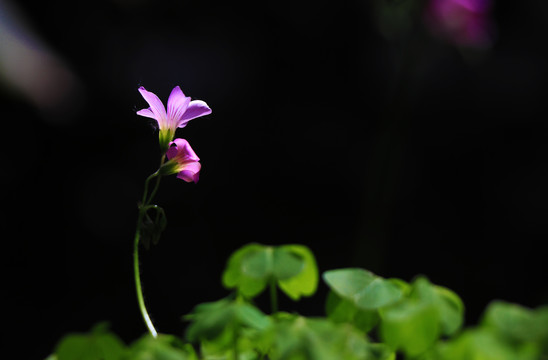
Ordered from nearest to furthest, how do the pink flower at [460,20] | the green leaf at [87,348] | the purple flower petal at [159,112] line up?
1. the green leaf at [87,348]
2. the purple flower petal at [159,112]
3. the pink flower at [460,20]

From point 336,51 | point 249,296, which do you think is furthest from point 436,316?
point 336,51

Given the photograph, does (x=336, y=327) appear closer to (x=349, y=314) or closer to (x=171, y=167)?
(x=349, y=314)

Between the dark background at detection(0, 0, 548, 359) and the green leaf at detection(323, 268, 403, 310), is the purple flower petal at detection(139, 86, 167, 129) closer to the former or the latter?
the green leaf at detection(323, 268, 403, 310)

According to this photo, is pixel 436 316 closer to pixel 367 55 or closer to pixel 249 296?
pixel 249 296

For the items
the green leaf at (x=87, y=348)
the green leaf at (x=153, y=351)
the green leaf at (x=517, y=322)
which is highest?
the green leaf at (x=517, y=322)

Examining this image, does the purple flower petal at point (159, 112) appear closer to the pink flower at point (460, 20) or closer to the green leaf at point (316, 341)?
the green leaf at point (316, 341)

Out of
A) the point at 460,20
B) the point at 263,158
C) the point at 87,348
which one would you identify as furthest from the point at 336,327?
the point at 263,158

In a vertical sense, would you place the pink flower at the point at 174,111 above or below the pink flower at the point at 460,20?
below

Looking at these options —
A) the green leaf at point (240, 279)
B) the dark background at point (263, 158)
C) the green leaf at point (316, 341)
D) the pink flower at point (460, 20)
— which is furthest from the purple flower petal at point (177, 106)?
the dark background at point (263, 158)
